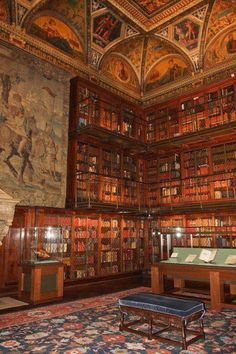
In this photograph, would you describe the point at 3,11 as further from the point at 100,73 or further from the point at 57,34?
the point at 100,73

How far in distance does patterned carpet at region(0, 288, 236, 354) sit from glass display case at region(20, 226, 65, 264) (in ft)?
5.70

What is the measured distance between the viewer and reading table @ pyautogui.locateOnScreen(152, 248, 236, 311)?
6047mm

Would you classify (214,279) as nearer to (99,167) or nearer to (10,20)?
(99,167)

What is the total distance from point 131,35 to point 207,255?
7.50 metres

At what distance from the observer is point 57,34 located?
9.35m

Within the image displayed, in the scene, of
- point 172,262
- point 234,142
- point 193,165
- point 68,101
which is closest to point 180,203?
point 193,165

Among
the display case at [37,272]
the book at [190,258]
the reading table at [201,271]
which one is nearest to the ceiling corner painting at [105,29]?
the display case at [37,272]

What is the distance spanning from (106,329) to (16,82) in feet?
20.6

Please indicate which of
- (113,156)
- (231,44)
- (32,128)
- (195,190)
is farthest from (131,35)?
(195,190)

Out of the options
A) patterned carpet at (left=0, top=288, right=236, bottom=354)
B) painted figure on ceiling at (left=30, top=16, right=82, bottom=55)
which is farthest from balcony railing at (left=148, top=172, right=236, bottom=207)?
painted figure on ceiling at (left=30, top=16, right=82, bottom=55)

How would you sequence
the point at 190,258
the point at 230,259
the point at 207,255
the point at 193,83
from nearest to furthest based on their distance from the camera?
the point at 230,259
the point at 207,255
the point at 190,258
the point at 193,83

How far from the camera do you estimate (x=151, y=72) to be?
11.8 meters

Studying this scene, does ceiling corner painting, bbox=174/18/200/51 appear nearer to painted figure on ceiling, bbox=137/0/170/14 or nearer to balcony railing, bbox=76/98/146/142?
painted figure on ceiling, bbox=137/0/170/14

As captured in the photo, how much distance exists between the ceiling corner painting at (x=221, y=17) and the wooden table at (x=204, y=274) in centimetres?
740
